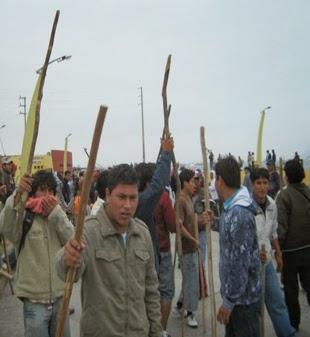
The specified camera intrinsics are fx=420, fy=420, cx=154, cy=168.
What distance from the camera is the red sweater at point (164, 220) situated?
196 inches

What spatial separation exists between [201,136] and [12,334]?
3390 mm

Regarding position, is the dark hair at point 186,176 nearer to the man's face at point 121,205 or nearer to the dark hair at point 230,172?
the dark hair at point 230,172

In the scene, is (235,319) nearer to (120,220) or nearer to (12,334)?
(120,220)

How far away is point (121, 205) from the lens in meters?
2.58

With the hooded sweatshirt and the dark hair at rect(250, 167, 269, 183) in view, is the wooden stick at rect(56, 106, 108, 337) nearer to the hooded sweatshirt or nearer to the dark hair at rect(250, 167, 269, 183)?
the hooded sweatshirt

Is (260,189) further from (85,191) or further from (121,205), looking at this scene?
(85,191)

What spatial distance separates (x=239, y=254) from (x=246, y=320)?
0.59 m

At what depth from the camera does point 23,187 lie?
3.19 m

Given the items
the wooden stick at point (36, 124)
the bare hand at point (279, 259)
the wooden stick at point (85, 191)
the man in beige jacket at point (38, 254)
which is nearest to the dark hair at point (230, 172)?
the man in beige jacket at point (38, 254)

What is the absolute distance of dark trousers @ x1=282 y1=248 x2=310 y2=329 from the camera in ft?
16.0

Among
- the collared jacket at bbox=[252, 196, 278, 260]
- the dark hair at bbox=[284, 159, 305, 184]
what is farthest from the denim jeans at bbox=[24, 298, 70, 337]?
the dark hair at bbox=[284, 159, 305, 184]

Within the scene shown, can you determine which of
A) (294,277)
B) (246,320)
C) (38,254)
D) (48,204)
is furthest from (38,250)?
(294,277)

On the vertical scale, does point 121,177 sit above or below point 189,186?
above

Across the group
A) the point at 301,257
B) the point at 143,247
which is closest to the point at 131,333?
the point at 143,247
